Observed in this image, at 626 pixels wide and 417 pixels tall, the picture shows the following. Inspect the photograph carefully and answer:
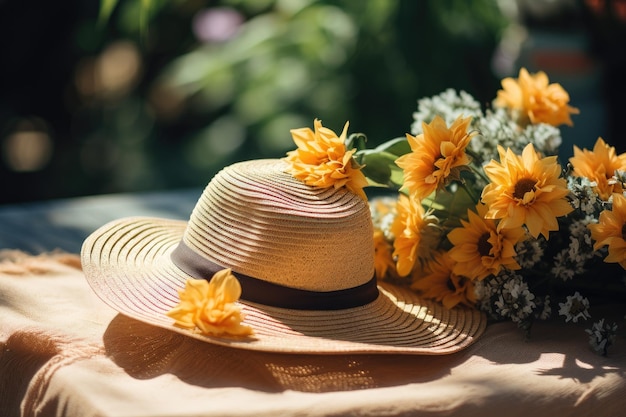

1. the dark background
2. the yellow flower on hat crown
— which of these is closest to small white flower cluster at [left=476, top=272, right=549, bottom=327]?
the yellow flower on hat crown

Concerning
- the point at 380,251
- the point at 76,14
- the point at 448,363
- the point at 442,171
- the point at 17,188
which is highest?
the point at 76,14

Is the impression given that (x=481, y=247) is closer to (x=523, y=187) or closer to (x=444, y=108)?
(x=523, y=187)

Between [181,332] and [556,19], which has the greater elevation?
[556,19]

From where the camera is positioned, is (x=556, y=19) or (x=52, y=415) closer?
(x=52, y=415)

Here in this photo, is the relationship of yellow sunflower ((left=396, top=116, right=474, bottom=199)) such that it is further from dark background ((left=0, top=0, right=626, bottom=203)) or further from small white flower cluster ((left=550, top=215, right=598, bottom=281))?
dark background ((left=0, top=0, right=626, bottom=203))

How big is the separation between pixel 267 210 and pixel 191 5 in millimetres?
3324

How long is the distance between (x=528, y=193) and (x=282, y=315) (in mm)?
436

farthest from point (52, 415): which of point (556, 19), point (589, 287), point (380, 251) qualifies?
point (556, 19)

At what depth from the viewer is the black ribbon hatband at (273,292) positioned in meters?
1.31

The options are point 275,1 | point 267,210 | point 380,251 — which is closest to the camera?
point 267,210

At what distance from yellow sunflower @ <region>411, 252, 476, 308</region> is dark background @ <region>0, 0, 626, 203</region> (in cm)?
105

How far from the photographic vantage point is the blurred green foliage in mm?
3162

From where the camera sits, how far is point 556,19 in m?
2.73

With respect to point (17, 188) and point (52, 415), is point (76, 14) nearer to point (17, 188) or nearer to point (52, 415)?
point (17, 188)
